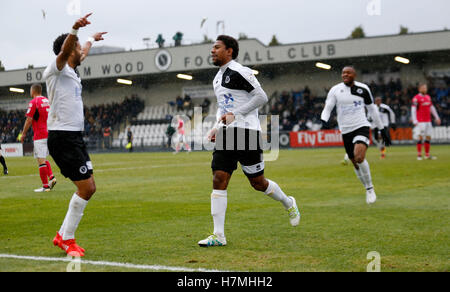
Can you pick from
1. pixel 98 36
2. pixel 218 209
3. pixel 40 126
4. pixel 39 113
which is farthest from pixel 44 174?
pixel 218 209

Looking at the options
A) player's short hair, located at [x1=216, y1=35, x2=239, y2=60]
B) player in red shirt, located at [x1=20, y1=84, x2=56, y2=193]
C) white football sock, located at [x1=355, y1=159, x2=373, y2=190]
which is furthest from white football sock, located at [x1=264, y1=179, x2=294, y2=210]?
player in red shirt, located at [x1=20, y1=84, x2=56, y2=193]

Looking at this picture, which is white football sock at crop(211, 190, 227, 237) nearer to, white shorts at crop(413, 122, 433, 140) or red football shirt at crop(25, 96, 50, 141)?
red football shirt at crop(25, 96, 50, 141)

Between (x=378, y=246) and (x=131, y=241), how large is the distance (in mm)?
2847

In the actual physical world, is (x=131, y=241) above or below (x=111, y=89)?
below

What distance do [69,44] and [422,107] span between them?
1923 cm

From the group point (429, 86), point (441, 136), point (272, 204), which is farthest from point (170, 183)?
point (429, 86)

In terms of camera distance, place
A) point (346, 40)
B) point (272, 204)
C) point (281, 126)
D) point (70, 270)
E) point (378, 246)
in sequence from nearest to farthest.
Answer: point (70, 270)
point (378, 246)
point (272, 204)
point (346, 40)
point (281, 126)

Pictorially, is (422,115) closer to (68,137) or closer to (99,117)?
(68,137)

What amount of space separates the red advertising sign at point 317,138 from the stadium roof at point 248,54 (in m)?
5.87

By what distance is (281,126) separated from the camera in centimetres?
4222

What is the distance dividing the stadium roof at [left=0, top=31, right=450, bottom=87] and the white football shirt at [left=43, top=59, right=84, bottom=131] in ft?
113

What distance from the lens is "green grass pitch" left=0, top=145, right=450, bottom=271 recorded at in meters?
5.69

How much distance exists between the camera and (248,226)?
7988mm
